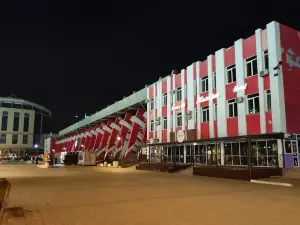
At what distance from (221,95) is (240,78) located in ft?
8.85

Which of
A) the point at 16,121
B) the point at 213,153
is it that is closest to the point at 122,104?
the point at 213,153

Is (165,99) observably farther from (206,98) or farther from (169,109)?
(206,98)

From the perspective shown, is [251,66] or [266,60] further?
[251,66]

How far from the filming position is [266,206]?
31.4 feet

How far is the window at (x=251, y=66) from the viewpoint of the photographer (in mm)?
25180

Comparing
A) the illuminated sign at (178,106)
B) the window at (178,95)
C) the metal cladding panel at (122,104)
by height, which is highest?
the metal cladding panel at (122,104)

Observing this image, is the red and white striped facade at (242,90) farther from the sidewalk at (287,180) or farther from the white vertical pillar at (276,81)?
the sidewalk at (287,180)

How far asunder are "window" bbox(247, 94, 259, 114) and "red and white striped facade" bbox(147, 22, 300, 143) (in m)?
0.13

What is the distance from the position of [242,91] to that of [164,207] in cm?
1889

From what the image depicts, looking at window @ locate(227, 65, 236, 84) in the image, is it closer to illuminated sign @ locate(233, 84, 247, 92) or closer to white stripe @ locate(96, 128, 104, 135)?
illuminated sign @ locate(233, 84, 247, 92)

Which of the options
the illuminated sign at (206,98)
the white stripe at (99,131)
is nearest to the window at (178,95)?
the illuminated sign at (206,98)

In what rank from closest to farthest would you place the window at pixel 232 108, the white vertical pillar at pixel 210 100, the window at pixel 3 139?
1. the window at pixel 232 108
2. the white vertical pillar at pixel 210 100
3. the window at pixel 3 139

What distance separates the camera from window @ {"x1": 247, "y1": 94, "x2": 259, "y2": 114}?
80.3 ft

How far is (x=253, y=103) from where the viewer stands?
24797mm
